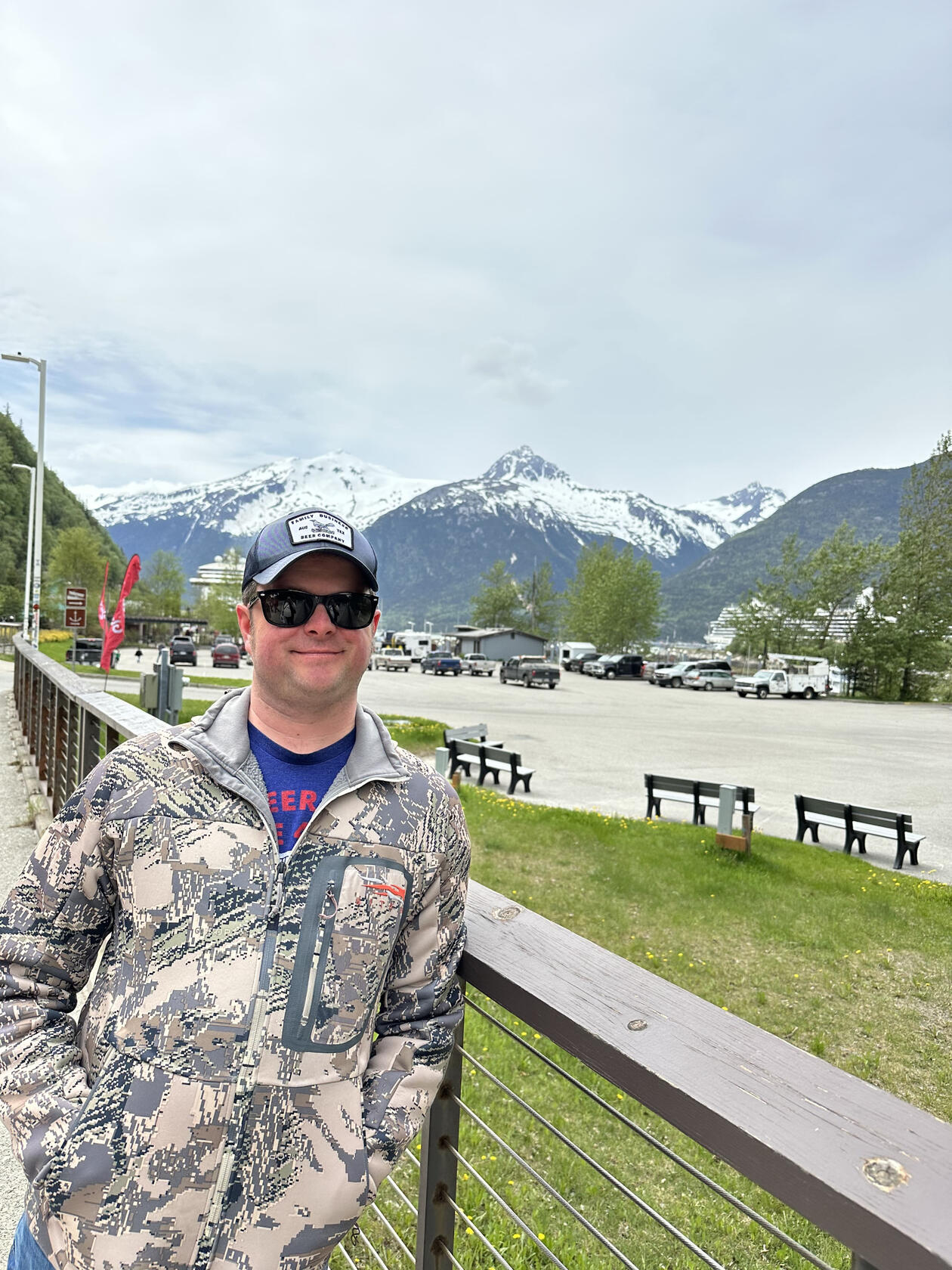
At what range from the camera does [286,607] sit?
67.6 inches

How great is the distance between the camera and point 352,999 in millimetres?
1435

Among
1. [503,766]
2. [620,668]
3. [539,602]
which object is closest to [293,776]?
[503,766]

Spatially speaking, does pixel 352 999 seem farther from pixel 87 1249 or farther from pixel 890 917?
pixel 890 917

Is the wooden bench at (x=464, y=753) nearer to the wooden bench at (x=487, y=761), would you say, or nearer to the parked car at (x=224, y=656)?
the wooden bench at (x=487, y=761)

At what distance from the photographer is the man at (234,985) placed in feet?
4.35

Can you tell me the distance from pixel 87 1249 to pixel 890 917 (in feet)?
27.2

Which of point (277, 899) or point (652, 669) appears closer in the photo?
point (277, 899)

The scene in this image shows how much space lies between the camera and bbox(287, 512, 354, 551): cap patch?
171cm

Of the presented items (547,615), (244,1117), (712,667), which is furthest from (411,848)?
(547,615)

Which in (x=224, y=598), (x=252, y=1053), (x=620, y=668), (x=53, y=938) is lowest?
(x=620, y=668)

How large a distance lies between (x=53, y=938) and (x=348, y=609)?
0.81 meters

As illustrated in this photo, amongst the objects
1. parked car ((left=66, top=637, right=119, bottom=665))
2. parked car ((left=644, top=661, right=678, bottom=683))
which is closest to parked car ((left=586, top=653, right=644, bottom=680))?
parked car ((left=644, top=661, right=678, bottom=683))

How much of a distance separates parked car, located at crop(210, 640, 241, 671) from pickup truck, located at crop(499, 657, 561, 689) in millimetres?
14978

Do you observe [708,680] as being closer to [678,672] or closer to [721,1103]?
[678,672]
